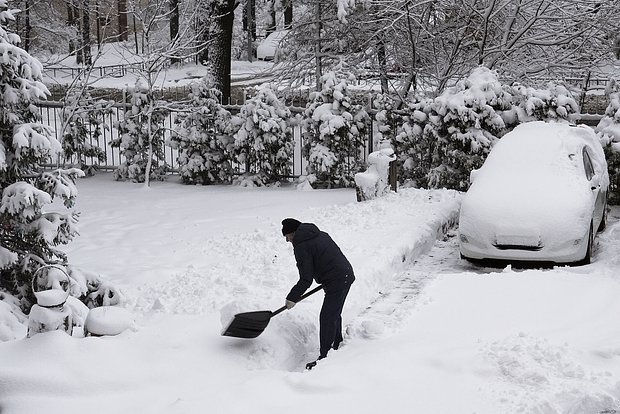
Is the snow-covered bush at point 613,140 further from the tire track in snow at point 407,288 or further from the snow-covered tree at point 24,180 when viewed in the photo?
the snow-covered tree at point 24,180

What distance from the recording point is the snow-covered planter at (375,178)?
1245 centimetres

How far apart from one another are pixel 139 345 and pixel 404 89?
43.6 feet

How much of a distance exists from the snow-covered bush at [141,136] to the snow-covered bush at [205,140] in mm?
521

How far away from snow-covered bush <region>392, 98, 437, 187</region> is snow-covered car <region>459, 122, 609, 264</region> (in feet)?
11.2

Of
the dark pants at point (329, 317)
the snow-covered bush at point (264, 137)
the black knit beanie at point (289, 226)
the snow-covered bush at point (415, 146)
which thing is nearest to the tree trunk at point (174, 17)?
the snow-covered bush at point (264, 137)

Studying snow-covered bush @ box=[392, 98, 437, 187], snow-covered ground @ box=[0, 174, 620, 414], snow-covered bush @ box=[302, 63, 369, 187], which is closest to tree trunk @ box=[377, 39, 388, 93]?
snow-covered bush @ box=[302, 63, 369, 187]

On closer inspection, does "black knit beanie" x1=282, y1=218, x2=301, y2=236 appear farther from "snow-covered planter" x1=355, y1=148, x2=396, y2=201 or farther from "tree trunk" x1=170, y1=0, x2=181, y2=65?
"tree trunk" x1=170, y1=0, x2=181, y2=65

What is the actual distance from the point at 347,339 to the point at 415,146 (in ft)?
27.2

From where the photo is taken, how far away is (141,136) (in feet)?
52.5

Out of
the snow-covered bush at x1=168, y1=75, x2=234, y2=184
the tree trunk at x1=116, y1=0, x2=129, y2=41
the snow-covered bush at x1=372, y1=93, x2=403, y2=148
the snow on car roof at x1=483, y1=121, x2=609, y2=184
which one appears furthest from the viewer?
the tree trunk at x1=116, y1=0, x2=129, y2=41

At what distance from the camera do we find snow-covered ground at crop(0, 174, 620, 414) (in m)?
5.14

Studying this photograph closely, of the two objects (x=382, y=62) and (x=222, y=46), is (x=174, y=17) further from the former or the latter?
(x=382, y=62)

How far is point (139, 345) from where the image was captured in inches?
237

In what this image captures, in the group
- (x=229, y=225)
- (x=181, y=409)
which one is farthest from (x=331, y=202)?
(x=181, y=409)
